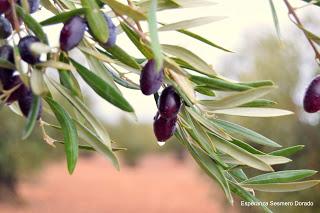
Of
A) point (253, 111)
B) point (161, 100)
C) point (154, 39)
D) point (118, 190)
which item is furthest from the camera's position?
point (118, 190)

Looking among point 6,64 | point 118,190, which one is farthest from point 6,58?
point 118,190

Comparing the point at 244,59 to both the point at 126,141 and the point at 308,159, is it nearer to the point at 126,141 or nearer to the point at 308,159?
the point at 308,159

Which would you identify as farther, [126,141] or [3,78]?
[126,141]

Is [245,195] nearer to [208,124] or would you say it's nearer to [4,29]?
[208,124]

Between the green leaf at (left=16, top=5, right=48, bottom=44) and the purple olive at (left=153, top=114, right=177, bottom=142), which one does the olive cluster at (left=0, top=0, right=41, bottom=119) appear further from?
the purple olive at (left=153, top=114, right=177, bottom=142)

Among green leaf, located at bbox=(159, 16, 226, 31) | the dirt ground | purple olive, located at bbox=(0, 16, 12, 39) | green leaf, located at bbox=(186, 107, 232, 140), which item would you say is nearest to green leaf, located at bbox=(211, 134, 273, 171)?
green leaf, located at bbox=(186, 107, 232, 140)

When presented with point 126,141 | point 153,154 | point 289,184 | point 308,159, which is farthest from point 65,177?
point 289,184
